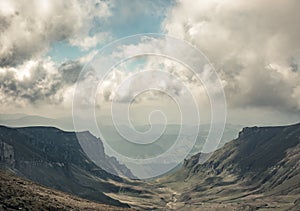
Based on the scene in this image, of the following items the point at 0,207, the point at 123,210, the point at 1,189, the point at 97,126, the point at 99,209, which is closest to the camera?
the point at 0,207

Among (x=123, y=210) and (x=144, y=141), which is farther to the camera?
(x=123, y=210)

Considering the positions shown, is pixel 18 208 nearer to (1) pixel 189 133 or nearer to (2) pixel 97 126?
(2) pixel 97 126

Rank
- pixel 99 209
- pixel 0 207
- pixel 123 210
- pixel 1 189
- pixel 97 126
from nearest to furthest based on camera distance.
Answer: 1. pixel 0 207
2. pixel 1 189
3. pixel 97 126
4. pixel 99 209
5. pixel 123 210

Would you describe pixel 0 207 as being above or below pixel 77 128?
below

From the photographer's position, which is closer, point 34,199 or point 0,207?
point 0,207

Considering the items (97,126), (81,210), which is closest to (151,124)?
(97,126)

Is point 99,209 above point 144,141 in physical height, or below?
below

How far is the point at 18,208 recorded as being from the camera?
9800 cm

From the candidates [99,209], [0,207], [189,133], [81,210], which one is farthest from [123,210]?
[0,207]

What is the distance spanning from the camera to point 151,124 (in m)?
123

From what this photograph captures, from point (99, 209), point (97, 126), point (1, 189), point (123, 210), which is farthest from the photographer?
point (123, 210)

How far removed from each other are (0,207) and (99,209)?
45190 millimetres

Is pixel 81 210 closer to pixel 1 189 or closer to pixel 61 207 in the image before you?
pixel 61 207

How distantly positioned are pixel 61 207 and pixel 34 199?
8.27 meters
